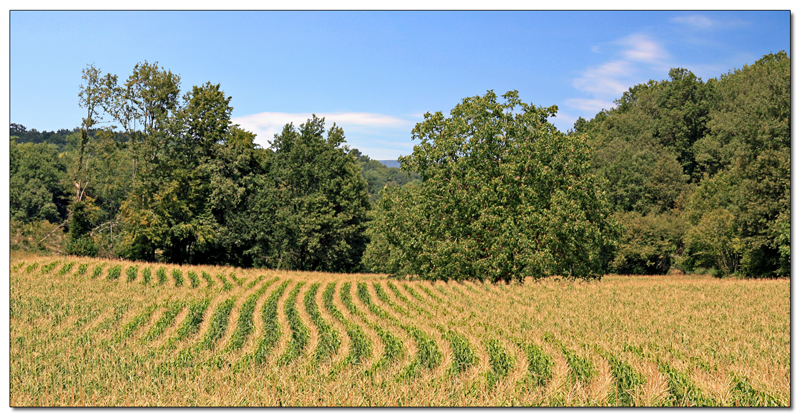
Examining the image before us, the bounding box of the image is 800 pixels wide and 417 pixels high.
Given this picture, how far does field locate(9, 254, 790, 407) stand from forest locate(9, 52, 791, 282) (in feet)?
20.2

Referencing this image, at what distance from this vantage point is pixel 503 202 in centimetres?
2339

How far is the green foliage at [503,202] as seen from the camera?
23.2m

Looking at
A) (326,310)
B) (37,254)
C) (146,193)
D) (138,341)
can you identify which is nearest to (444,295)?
(326,310)

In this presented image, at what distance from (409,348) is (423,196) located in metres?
16.7

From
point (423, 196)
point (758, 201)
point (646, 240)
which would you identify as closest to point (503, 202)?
point (423, 196)

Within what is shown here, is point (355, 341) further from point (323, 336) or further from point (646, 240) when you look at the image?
point (646, 240)

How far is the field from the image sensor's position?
6.83 meters

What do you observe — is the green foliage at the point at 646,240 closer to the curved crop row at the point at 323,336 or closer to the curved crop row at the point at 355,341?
the curved crop row at the point at 323,336

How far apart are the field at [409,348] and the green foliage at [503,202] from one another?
496 cm

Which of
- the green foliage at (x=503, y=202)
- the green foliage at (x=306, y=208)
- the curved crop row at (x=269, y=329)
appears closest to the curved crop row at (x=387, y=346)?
the curved crop row at (x=269, y=329)

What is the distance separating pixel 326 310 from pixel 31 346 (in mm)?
7511

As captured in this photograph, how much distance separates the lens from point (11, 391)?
7.03m

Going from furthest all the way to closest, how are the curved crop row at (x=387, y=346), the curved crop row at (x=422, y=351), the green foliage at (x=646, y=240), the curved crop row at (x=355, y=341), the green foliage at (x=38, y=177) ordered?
the green foliage at (x=38, y=177) → the green foliage at (x=646, y=240) → the curved crop row at (x=355, y=341) → the curved crop row at (x=387, y=346) → the curved crop row at (x=422, y=351)

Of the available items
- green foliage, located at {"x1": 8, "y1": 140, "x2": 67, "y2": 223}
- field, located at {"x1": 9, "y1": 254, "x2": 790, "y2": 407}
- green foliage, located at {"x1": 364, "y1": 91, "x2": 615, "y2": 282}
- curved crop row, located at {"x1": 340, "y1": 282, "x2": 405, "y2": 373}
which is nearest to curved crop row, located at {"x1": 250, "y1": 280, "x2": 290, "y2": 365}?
field, located at {"x1": 9, "y1": 254, "x2": 790, "y2": 407}
